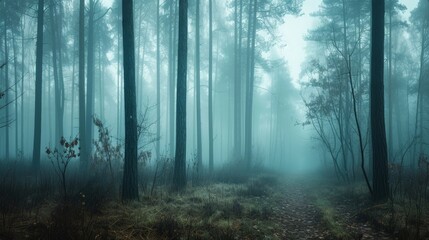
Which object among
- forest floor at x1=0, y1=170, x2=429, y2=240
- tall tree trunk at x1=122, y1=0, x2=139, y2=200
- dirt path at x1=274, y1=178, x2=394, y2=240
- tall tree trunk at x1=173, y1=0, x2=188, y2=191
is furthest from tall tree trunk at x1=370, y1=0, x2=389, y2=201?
tall tree trunk at x1=122, y1=0, x2=139, y2=200

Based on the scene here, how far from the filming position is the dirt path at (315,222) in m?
5.32

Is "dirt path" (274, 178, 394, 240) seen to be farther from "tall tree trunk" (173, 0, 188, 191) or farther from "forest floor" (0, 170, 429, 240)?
"tall tree trunk" (173, 0, 188, 191)

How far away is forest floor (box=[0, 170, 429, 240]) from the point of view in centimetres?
431

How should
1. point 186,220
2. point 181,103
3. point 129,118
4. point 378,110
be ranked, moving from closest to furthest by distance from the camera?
point 186,220 → point 129,118 → point 378,110 → point 181,103

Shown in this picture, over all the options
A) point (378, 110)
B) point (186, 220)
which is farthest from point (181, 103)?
point (378, 110)

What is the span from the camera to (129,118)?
654cm

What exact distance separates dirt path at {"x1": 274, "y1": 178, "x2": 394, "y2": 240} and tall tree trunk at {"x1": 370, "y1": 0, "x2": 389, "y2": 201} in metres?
1.01

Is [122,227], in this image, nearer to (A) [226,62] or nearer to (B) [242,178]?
(B) [242,178]

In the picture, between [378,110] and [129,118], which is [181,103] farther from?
[378,110]

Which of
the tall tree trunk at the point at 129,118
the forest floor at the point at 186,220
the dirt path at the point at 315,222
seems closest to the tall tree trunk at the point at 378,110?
the forest floor at the point at 186,220

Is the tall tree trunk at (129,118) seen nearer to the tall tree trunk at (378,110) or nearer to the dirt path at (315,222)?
the dirt path at (315,222)

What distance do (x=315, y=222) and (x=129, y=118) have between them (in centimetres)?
523

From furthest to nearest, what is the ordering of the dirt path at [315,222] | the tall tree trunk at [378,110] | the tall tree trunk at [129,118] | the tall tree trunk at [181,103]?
the tall tree trunk at [181,103], the tall tree trunk at [378,110], the tall tree trunk at [129,118], the dirt path at [315,222]

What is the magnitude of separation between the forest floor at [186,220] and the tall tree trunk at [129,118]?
1.48ft
